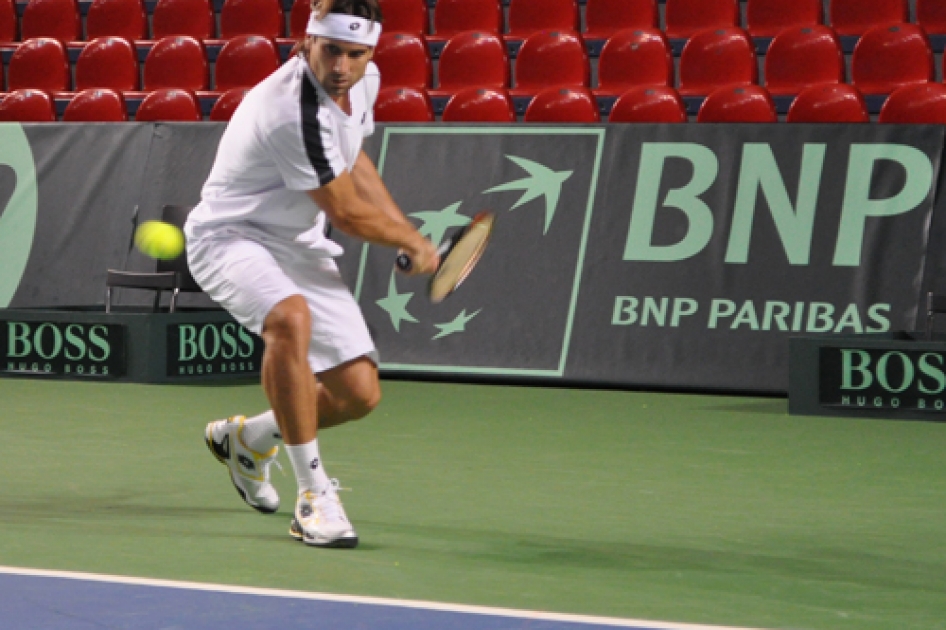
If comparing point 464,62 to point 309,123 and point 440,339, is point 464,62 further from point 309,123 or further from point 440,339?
point 309,123

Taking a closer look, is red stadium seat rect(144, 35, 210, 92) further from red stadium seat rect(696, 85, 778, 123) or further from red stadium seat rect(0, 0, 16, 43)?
red stadium seat rect(696, 85, 778, 123)

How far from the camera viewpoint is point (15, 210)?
11.2 m

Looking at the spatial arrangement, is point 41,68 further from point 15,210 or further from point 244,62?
point 15,210

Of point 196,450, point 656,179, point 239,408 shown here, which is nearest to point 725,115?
point 656,179

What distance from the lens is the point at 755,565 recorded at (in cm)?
474

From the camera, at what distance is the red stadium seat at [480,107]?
11.4 m

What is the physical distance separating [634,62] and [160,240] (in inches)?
160

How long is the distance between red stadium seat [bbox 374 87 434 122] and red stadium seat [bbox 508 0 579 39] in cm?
118

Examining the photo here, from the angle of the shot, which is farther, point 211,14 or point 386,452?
point 211,14

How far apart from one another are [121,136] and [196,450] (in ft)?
14.5

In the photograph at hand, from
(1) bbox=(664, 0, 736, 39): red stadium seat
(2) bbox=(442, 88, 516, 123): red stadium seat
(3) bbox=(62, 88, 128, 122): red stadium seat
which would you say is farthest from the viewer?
(3) bbox=(62, 88, 128, 122): red stadium seat

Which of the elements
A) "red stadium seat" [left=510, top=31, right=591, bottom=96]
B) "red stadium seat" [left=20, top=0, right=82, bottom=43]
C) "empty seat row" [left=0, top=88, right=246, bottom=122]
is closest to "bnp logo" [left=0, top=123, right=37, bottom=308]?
"empty seat row" [left=0, top=88, right=246, bottom=122]

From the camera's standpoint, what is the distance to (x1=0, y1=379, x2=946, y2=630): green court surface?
443cm

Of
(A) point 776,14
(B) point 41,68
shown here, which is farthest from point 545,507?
(B) point 41,68
